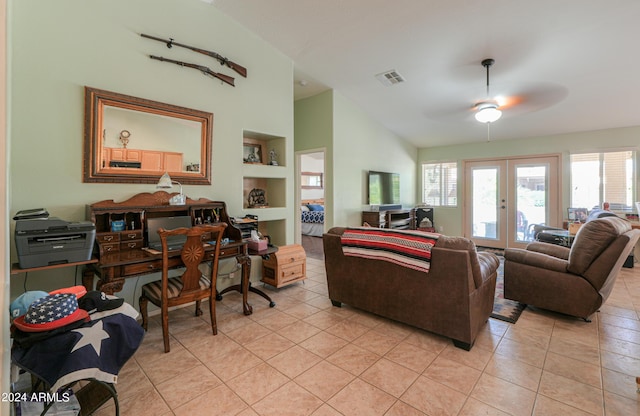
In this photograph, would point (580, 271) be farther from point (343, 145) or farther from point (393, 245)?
point (343, 145)

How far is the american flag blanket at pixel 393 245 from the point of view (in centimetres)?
228

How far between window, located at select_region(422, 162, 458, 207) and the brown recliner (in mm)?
4159

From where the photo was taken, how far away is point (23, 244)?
191cm

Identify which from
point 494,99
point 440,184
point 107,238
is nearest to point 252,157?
point 107,238

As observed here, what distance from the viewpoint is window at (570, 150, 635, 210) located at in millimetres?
Result: 4930

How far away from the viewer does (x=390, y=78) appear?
14.1ft

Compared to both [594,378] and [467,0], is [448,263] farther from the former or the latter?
[467,0]

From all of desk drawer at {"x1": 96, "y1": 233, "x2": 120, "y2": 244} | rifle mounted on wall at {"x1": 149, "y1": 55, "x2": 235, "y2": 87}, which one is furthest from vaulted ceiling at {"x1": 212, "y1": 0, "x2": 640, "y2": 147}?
desk drawer at {"x1": 96, "y1": 233, "x2": 120, "y2": 244}

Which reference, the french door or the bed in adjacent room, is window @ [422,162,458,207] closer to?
the french door

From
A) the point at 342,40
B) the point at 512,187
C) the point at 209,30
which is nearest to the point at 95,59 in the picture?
the point at 209,30

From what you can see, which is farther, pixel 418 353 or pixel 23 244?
pixel 418 353

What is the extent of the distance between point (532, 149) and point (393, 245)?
5239 mm

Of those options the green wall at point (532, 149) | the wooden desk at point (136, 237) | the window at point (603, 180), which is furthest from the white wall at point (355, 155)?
the window at point (603, 180)

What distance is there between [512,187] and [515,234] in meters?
1.00
